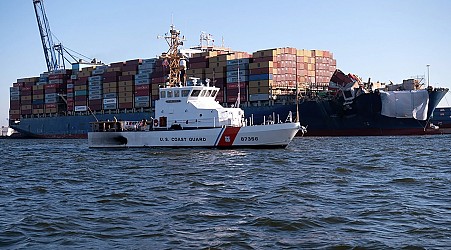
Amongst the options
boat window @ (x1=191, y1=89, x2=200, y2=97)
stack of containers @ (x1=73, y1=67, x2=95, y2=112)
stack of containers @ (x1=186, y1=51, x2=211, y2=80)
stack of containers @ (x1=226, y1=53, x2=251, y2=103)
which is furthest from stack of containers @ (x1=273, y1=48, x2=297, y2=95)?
stack of containers @ (x1=73, y1=67, x2=95, y2=112)

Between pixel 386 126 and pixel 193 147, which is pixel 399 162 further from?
pixel 386 126

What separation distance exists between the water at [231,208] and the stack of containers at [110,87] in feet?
166

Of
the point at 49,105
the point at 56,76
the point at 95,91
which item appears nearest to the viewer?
the point at 95,91

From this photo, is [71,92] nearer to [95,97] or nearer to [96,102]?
[95,97]

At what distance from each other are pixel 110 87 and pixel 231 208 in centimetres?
6179

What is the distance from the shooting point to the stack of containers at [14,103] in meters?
84.5

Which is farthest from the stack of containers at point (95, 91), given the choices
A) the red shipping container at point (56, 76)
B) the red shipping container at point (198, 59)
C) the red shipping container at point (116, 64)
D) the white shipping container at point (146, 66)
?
the red shipping container at point (198, 59)

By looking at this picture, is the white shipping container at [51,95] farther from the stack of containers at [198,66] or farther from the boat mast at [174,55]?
the boat mast at [174,55]

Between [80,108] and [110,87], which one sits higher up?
[110,87]

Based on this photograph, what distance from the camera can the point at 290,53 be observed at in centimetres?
6100

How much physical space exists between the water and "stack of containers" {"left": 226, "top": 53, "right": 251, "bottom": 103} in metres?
38.8

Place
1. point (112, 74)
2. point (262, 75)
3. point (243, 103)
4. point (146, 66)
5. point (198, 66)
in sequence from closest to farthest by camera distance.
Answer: point (262, 75)
point (243, 103)
point (198, 66)
point (146, 66)
point (112, 74)

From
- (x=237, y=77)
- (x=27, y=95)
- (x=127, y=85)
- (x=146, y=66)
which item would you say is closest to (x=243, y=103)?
(x=237, y=77)

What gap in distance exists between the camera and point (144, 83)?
65938 millimetres
